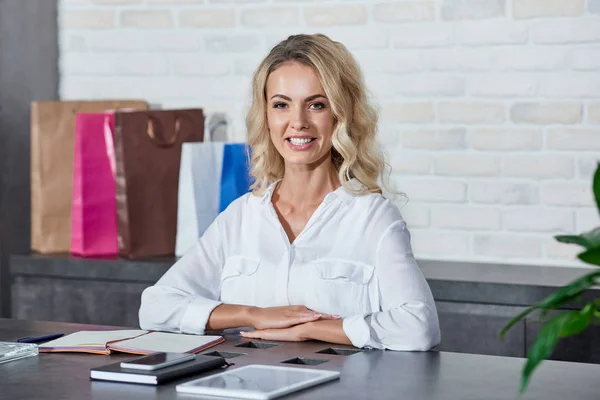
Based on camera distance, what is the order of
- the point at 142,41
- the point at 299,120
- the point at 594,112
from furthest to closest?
1. the point at 142,41
2. the point at 594,112
3. the point at 299,120

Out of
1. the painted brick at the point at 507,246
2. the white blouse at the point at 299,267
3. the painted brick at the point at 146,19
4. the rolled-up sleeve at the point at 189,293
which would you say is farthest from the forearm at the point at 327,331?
the painted brick at the point at 146,19

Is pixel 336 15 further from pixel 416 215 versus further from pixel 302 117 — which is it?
pixel 302 117

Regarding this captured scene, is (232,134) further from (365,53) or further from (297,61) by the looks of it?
(297,61)

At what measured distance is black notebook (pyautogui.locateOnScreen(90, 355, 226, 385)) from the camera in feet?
6.15

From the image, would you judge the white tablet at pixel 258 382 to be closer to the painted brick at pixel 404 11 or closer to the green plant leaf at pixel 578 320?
the green plant leaf at pixel 578 320

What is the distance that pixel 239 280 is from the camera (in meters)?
2.67

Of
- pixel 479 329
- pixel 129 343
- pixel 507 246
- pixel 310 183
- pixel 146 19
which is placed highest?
pixel 146 19

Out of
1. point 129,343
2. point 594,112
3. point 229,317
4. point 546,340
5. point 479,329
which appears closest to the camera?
point 546,340

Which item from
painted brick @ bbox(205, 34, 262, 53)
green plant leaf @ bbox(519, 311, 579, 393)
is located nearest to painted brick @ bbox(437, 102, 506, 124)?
painted brick @ bbox(205, 34, 262, 53)

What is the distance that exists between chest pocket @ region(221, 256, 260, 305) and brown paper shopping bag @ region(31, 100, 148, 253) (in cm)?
124

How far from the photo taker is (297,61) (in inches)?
106

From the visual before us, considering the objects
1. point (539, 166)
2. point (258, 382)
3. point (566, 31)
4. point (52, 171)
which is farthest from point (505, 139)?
point (258, 382)

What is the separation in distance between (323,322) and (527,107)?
135 cm

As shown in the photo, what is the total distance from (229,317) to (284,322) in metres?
0.19
